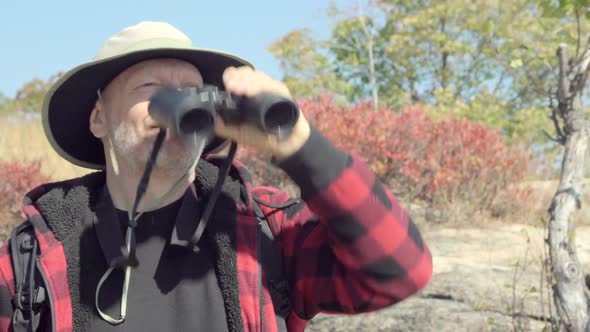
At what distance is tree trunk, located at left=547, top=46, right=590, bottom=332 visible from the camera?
10.8 feet

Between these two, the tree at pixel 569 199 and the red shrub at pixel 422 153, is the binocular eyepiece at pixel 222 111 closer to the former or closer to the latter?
the tree at pixel 569 199

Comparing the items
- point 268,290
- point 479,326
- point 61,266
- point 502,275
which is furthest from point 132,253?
point 502,275

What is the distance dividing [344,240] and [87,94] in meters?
1.02

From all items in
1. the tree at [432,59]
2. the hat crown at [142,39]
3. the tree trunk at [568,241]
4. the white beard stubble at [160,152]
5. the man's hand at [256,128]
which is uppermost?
the hat crown at [142,39]

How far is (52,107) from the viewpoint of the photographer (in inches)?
89.4

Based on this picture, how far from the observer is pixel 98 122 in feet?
7.38

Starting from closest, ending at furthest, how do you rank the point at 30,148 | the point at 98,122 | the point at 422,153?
1. the point at 98,122
2. the point at 422,153
3. the point at 30,148

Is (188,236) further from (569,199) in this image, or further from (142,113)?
(569,199)

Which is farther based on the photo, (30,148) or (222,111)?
(30,148)

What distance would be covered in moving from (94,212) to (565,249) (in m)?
2.17

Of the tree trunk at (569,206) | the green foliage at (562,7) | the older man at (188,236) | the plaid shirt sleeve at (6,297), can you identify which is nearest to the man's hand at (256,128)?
the older man at (188,236)

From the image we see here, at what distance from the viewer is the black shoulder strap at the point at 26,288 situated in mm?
1814

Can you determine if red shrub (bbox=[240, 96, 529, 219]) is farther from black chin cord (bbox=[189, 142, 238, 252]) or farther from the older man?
black chin cord (bbox=[189, 142, 238, 252])

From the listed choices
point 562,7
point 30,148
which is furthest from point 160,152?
point 30,148
